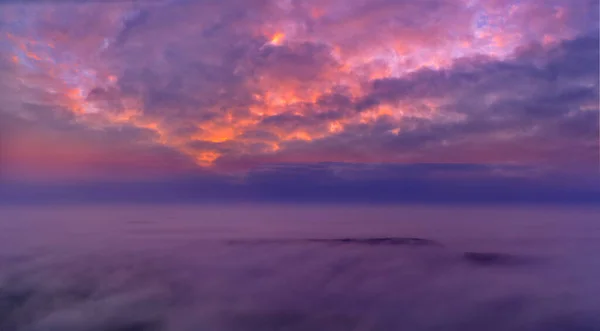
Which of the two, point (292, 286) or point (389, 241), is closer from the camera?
point (292, 286)

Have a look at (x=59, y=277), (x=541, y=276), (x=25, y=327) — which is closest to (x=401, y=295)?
(x=541, y=276)

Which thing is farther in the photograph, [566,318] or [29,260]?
[29,260]

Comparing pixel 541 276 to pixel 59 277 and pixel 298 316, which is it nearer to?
pixel 298 316

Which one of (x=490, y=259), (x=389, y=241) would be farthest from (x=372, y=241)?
(x=490, y=259)

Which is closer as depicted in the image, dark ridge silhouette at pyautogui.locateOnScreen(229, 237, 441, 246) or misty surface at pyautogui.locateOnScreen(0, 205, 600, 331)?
misty surface at pyautogui.locateOnScreen(0, 205, 600, 331)

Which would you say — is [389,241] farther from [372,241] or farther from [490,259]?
[490,259]

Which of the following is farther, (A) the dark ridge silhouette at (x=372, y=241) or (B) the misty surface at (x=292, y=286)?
(A) the dark ridge silhouette at (x=372, y=241)

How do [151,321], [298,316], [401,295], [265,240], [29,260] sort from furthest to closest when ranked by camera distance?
1. [265,240]
2. [29,260]
3. [401,295]
4. [151,321]
5. [298,316]

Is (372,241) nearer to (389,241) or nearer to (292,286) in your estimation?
(389,241)
